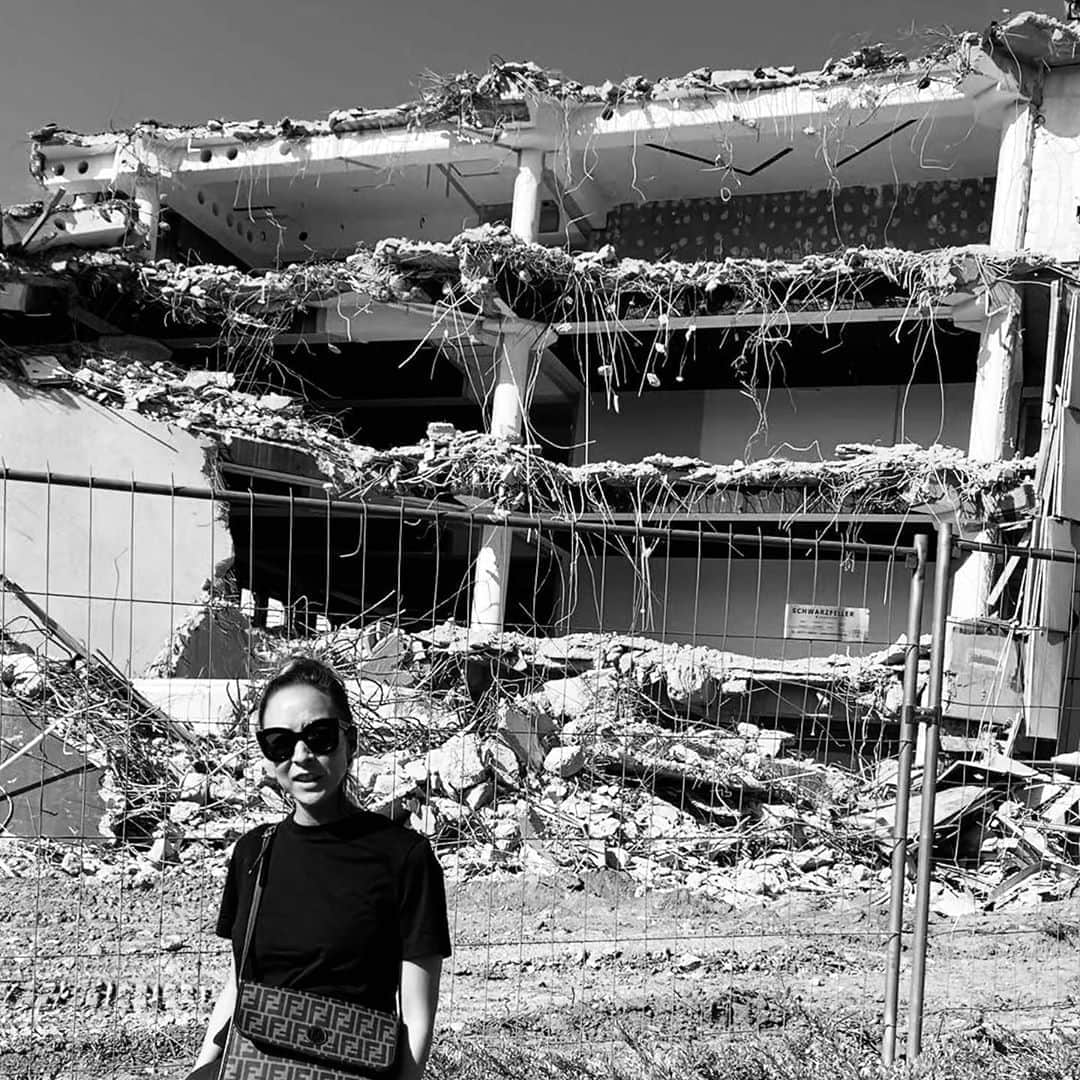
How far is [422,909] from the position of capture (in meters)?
2.54

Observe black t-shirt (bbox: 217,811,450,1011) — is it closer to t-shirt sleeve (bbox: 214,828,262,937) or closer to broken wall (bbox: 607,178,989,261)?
t-shirt sleeve (bbox: 214,828,262,937)

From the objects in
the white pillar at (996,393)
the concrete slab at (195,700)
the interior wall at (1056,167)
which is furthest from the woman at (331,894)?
the interior wall at (1056,167)

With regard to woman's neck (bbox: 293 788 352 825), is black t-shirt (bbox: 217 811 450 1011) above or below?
below

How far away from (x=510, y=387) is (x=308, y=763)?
13.6 meters

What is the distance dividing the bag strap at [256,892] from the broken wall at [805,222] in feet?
51.4

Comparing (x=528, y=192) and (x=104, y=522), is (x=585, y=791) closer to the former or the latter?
(x=104, y=522)

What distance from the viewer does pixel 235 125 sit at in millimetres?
17219

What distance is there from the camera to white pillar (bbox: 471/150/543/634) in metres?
15.6

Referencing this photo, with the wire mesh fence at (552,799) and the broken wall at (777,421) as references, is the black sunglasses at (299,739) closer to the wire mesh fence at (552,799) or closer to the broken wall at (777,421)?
the wire mesh fence at (552,799)

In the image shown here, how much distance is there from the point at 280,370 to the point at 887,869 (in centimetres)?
1189

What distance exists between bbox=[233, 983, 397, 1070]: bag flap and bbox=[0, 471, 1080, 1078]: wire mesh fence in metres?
2.49

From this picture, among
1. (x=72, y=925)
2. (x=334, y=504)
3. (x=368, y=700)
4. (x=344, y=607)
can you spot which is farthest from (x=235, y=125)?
(x=334, y=504)

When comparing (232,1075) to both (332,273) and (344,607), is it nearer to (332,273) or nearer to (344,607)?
(332,273)

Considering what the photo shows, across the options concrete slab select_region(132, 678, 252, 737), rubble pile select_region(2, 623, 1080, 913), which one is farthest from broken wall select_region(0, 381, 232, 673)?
rubble pile select_region(2, 623, 1080, 913)
